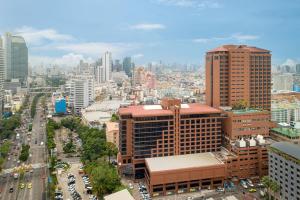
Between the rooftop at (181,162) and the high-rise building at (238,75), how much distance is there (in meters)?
4.15

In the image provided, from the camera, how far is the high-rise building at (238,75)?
15.7 metres

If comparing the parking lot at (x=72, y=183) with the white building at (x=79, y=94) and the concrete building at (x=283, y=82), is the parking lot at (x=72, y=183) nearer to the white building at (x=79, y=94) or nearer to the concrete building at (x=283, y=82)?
the white building at (x=79, y=94)

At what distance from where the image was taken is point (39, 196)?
36.7 ft

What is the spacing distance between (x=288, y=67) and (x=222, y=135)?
38.9m

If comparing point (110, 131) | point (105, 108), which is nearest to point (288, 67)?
point (105, 108)

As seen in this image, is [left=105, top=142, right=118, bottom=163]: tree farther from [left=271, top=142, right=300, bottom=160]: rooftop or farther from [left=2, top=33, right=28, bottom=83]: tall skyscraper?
[left=2, top=33, right=28, bottom=83]: tall skyscraper

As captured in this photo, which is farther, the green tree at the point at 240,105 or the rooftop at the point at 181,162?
the green tree at the point at 240,105

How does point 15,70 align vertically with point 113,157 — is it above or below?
above

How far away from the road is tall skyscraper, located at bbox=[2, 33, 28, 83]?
73.3ft

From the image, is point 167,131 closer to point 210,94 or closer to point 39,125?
point 210,94

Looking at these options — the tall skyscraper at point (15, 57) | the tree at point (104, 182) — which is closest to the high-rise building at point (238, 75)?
the tree at point (104, 182)

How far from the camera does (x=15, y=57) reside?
44.1 m

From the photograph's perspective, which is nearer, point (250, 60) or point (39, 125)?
point (250, 60)

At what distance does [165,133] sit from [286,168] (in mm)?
4964
